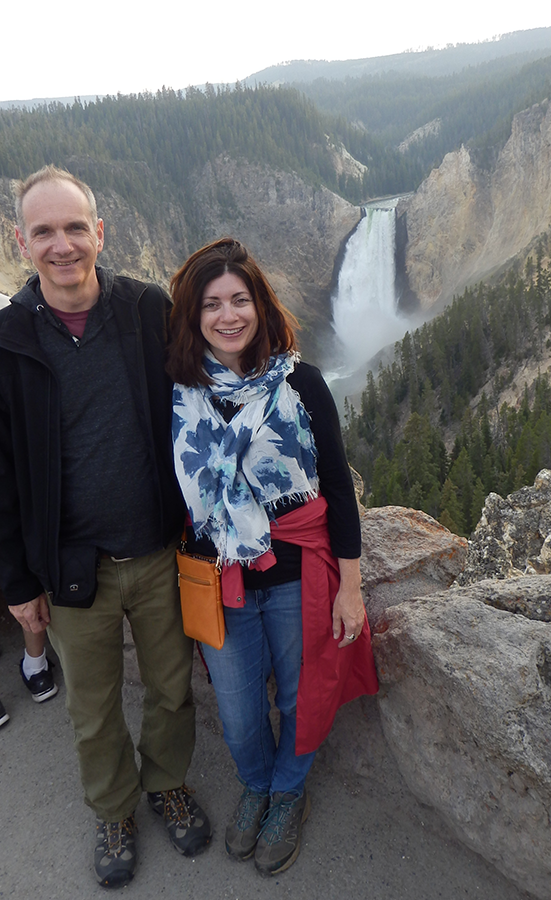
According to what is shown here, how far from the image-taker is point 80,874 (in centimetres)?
248

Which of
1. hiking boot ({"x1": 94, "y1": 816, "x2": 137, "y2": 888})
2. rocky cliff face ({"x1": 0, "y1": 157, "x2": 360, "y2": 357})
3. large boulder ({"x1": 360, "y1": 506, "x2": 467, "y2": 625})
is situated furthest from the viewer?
rocky cliff face ({"x1": 0, "y1": 157, "x2": 360, "y2": 357})

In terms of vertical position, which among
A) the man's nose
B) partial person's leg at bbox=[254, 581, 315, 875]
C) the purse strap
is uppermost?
the man's nose

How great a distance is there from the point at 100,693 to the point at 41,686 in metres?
1.26

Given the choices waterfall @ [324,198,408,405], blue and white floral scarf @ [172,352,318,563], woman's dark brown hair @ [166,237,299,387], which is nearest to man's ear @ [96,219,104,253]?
woman's dark brown hair @ [166,237,299,387]

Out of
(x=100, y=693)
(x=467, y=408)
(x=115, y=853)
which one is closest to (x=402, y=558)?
(x=100, y=693)

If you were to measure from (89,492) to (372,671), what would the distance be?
55.6 inches

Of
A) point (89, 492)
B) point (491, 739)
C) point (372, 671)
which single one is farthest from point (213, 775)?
point (89, 492)

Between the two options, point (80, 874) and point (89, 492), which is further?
point (80, 874)

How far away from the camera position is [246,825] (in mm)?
2508

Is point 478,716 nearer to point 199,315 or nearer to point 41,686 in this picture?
Result: point 199,315

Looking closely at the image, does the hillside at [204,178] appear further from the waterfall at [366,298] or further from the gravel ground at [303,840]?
the gravel ground at [303,840]

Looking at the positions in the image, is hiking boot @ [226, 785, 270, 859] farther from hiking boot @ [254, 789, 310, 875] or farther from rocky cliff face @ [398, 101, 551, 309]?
rocky cliff face @ [398, 101, 551, 309]

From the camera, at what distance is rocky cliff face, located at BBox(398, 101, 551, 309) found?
178ft

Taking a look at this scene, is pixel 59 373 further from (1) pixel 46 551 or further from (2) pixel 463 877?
(2) pixel 463 877
